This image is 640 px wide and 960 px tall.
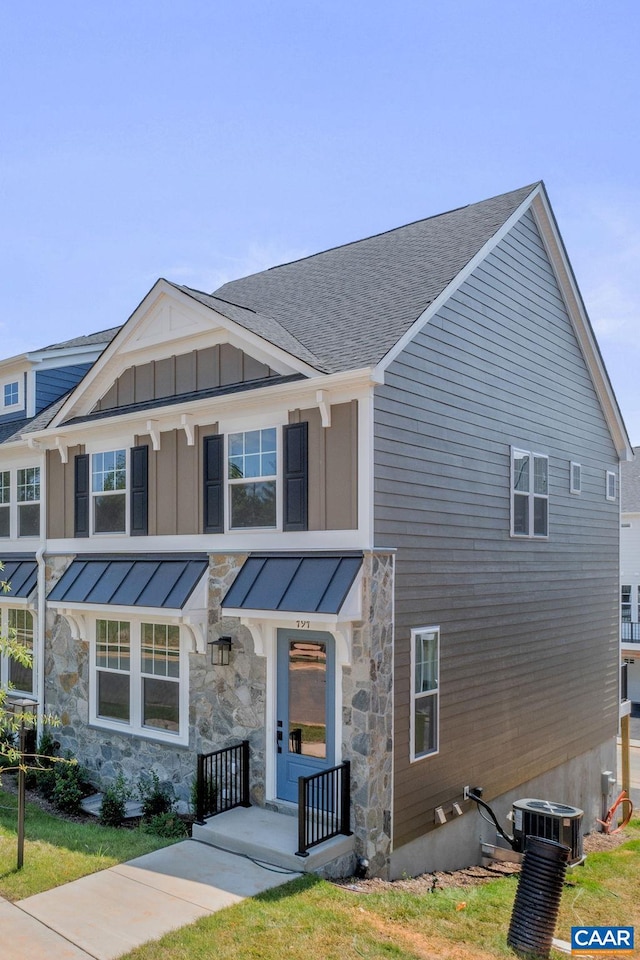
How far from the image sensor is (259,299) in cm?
1339

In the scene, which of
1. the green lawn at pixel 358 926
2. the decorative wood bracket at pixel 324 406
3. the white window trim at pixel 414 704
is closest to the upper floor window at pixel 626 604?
the white window trim at pixel 414 704

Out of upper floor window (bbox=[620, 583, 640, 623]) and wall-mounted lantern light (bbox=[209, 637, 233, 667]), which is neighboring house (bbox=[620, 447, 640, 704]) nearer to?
upper floor window (bbox=[620, 583, 640, 623])

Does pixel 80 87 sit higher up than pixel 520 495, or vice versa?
pixel 80 87

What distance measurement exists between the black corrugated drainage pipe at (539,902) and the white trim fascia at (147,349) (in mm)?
5480

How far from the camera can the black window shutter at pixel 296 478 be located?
9.09 meters

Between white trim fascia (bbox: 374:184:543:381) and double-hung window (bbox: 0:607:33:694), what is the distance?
8524 mm

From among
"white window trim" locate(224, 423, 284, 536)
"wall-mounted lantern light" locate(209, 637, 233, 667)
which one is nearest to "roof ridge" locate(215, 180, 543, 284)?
"white window trim" locate(224, 423, 284, 536)

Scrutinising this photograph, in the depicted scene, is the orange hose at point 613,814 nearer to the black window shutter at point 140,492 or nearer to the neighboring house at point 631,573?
the black window shutter at point 140,492

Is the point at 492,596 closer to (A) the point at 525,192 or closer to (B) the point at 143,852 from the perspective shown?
(B) the point at 143,852

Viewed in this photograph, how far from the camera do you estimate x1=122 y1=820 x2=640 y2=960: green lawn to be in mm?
5965

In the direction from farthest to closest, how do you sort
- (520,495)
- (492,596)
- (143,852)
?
(520,495), (492,596), (143,852)

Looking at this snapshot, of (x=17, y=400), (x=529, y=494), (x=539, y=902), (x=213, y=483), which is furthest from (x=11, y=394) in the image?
(x=539, y=902)

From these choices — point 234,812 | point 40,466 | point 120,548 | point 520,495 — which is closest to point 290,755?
point 234,812

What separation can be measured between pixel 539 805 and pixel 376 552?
4.44 m
